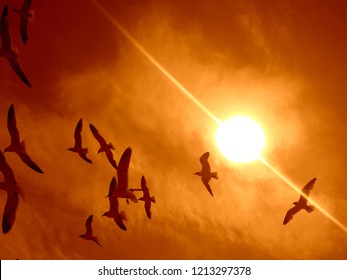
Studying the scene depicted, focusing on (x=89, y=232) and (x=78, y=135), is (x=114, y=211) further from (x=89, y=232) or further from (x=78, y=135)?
(x=78, y=135)

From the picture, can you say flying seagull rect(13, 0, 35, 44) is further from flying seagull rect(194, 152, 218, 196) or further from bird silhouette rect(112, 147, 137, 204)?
flying seagull rect(194, 152, 218, 196)

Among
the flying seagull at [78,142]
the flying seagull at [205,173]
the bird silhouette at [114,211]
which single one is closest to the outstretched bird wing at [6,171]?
the flying seagull at [78,142]

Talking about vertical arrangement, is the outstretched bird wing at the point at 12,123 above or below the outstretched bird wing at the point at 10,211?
above

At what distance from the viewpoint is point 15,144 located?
1883 cm

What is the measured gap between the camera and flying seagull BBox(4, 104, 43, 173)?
17.8m

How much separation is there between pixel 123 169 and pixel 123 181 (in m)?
0.78

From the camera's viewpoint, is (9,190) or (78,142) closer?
(9,190)

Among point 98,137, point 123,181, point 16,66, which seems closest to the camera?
point 16,66

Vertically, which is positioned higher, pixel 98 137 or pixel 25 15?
pixel 25 15

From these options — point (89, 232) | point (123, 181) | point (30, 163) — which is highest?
point (123, 181)

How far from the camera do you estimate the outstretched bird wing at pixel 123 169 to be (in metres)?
19.9

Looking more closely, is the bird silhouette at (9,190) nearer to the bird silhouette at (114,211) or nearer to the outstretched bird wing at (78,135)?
the outstretched bird wing at (78,135)

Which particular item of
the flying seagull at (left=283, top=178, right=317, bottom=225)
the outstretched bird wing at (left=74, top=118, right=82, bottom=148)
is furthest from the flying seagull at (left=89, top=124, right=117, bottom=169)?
the flying seagull at (left=283, top=178, right=317, bottom=225)

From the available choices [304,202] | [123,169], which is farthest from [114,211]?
[304,202]
